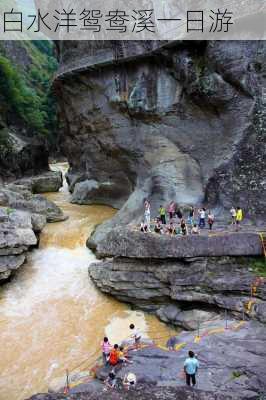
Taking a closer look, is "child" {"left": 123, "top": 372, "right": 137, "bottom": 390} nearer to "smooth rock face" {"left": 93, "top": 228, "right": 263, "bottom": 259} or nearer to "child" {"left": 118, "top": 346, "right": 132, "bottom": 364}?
"child" {"left": 118, "top": 346, "right": 132, "bottom": 364}

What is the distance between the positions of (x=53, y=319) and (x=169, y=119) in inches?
495

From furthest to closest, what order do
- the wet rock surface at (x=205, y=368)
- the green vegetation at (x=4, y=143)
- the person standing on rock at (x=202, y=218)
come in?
1. the green vegetation at (x=4, y=143)
2. the person standing on rock at (x=202, y=218)
3. the wet rock surface at (x=205, y=368)

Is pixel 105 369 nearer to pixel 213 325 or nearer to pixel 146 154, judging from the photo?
pixel 213 325

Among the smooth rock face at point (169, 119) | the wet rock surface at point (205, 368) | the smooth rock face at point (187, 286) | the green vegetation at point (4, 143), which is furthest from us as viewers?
the green vegetation at point (4, 143)

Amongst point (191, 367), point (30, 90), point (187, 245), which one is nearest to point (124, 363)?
point (191, 367)

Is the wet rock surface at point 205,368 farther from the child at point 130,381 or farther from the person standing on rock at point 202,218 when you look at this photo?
the person standing on rock at point 202,218

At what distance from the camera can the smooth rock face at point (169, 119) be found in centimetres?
1748

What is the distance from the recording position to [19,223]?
19.6 meters

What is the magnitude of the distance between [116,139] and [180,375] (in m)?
18.4

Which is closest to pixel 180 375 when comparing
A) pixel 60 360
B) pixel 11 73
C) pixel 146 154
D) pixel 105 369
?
pixel 105 369

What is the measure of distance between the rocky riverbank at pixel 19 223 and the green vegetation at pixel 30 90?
13445 millimetres

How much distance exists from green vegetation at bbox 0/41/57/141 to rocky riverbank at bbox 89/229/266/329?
2268 cm

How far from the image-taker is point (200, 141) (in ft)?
67.1

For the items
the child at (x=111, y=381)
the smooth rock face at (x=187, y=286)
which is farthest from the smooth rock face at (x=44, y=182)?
the child at (x=111, y=381)
